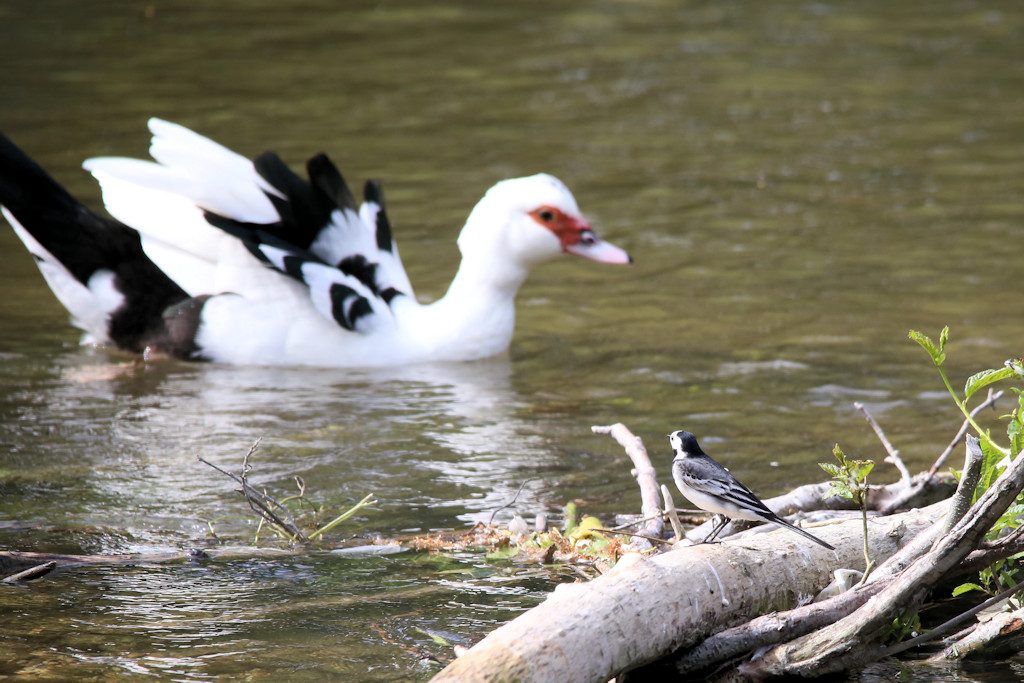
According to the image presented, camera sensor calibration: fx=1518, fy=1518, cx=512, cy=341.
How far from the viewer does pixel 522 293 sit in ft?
30.3

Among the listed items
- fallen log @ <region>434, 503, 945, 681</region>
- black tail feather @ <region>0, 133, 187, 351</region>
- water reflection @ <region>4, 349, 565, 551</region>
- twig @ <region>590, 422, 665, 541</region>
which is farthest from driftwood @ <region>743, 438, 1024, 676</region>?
black tail feather @ <region>0, 133, 187, 351</region>

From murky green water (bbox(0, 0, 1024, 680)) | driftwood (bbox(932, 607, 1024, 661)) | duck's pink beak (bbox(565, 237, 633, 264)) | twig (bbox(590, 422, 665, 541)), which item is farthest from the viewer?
duck's pink beak (bbox(565, 237, 633, 264))

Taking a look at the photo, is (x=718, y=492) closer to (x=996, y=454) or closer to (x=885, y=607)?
(x=885, y=607)

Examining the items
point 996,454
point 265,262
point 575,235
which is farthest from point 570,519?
point 575,235

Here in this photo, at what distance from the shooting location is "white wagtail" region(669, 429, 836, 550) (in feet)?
13.1

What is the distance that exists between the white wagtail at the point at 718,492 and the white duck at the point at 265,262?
3.68 m

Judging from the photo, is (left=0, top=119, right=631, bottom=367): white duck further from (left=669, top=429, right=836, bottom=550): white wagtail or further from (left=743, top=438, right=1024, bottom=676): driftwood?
(left=743, top=438, right=1024, bottom=676): driftwood

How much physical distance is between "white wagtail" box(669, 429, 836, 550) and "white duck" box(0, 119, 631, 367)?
3.68 meters

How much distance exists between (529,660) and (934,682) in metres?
1.20

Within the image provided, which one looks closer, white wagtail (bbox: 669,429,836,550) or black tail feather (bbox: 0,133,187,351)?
white wagtail (bbox: 669,429,836,550)

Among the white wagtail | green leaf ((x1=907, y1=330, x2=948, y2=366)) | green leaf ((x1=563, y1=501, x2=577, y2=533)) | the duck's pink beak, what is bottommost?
green leaf ((x1=563, y1=501, x2=577, y2=533))

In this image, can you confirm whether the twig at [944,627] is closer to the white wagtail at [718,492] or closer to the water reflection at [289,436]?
the white wagtail at [718,492]

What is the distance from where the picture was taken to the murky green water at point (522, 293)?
15.7 ft

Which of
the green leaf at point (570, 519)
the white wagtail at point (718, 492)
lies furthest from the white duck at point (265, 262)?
the white wagtail at point (718, 492)
